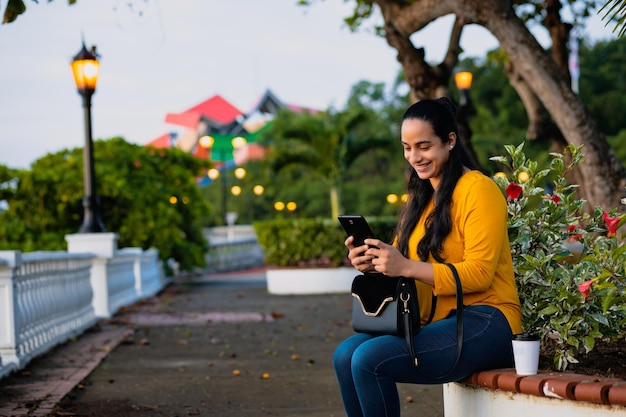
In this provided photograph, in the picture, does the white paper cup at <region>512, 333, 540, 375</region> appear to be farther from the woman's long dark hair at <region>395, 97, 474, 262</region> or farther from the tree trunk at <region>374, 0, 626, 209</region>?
the tree trunk at <region>374, 0, 626, 209</region>

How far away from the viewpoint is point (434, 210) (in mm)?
4523

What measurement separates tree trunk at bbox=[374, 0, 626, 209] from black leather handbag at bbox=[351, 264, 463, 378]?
6.79 m

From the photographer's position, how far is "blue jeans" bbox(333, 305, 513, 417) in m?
4.21

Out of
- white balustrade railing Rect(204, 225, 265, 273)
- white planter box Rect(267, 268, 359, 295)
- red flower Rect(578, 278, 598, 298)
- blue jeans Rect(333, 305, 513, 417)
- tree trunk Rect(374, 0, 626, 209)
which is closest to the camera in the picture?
blue jeans Rect(333, 305, 513, 417)

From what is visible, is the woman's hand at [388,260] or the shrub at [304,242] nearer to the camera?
the woman's hand at [388,260]

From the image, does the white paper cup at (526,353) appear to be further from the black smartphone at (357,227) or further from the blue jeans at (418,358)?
the black smartphone at (357,227)

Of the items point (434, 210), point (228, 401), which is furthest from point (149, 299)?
point (434, 210)

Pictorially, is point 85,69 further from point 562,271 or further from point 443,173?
point 562,271

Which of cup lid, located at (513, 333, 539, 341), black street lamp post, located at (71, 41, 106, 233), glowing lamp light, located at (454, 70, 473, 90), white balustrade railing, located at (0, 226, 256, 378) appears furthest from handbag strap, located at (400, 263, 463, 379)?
glowing lamp light, located at (454, 70, 473, 90)

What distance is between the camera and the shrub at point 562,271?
4.53m

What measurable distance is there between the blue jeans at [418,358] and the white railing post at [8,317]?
16.1ft

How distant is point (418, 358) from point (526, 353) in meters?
0.46

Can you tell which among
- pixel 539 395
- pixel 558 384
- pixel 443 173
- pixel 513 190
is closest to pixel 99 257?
pixel 513 190

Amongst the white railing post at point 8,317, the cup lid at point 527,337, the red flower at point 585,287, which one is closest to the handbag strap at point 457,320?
the cup lid at point 527,337
